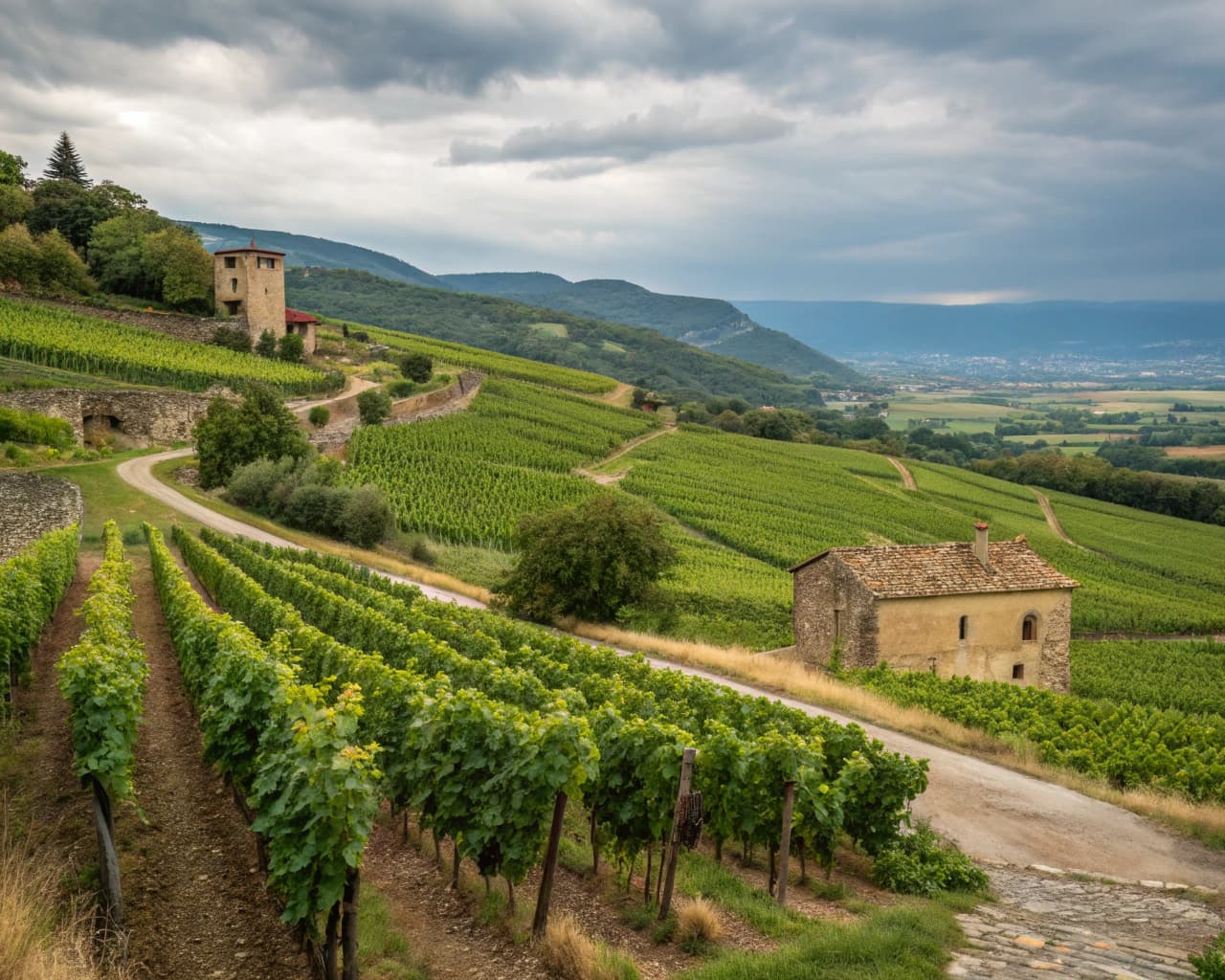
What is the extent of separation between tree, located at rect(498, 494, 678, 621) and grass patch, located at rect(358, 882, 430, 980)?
79.9 feet

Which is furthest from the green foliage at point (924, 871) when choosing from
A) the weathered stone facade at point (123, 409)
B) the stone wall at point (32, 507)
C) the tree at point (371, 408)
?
the tree at point (371, 408)

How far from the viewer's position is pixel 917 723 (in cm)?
2027

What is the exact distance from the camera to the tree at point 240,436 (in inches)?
1861

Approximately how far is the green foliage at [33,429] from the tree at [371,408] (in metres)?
20.1

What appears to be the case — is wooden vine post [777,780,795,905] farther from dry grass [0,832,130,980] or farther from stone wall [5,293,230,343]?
stone wall [5,293,230,343]

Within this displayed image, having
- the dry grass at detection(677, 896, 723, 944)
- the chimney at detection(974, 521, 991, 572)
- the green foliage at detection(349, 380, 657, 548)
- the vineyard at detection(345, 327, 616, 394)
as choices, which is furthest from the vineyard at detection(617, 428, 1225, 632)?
the dry grass at detection(677, 896, 723, 944)

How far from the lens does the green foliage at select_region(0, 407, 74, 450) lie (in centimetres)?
4434

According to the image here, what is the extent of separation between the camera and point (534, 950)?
896cm

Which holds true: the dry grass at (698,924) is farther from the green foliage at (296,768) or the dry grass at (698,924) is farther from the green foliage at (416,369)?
the green foliage at (416,369)

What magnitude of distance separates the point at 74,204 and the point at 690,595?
64.4 m

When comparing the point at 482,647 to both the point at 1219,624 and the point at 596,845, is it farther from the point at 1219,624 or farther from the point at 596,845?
the point at 1219,624

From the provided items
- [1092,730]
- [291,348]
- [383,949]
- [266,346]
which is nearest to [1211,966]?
[383,949]

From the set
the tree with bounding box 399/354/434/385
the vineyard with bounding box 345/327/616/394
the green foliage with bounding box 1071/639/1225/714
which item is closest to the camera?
the green foliage with bounding box 1071/639/1225/714

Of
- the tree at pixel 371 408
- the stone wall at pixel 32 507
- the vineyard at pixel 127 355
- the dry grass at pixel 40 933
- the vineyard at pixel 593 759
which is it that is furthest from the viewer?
the tree at pixel 371 408
